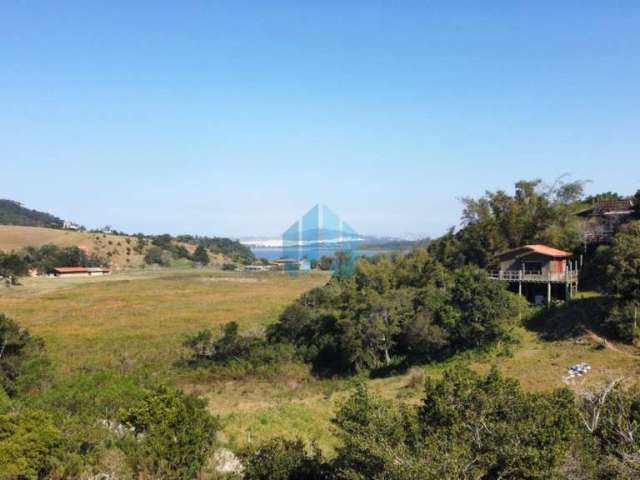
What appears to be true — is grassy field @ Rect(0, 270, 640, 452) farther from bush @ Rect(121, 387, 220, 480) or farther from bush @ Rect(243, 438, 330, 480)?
bush @ Rect(121, 387, 220, 480)

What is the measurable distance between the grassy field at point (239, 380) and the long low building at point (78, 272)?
30443mm

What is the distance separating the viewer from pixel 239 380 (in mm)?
29828

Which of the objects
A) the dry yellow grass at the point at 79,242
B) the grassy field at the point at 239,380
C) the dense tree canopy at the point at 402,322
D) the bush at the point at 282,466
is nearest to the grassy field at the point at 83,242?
the dry yellow grass at the point at 79,242

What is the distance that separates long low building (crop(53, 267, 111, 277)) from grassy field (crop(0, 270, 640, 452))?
30443 millimetres

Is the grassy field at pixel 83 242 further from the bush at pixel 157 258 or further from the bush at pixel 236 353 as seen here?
the bush at pixel 236 353

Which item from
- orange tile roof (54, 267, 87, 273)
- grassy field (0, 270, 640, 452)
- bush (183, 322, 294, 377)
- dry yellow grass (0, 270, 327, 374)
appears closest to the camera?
grassy field (0, 270, 640, 452)

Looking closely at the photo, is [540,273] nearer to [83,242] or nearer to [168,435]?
[168,435]

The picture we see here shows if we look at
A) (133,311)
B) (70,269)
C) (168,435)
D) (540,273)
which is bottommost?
(133,311)

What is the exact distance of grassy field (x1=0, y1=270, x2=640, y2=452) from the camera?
21641 mm

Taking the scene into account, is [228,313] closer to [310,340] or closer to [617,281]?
[310,340]

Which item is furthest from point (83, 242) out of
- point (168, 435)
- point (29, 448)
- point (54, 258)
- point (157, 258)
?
point (168, 435)

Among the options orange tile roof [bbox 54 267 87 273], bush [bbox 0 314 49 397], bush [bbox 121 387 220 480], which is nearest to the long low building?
orange tile roof [bbox 54 267 87 273]

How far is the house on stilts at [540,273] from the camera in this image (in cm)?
3138

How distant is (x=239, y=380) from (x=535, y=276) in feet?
58.6
